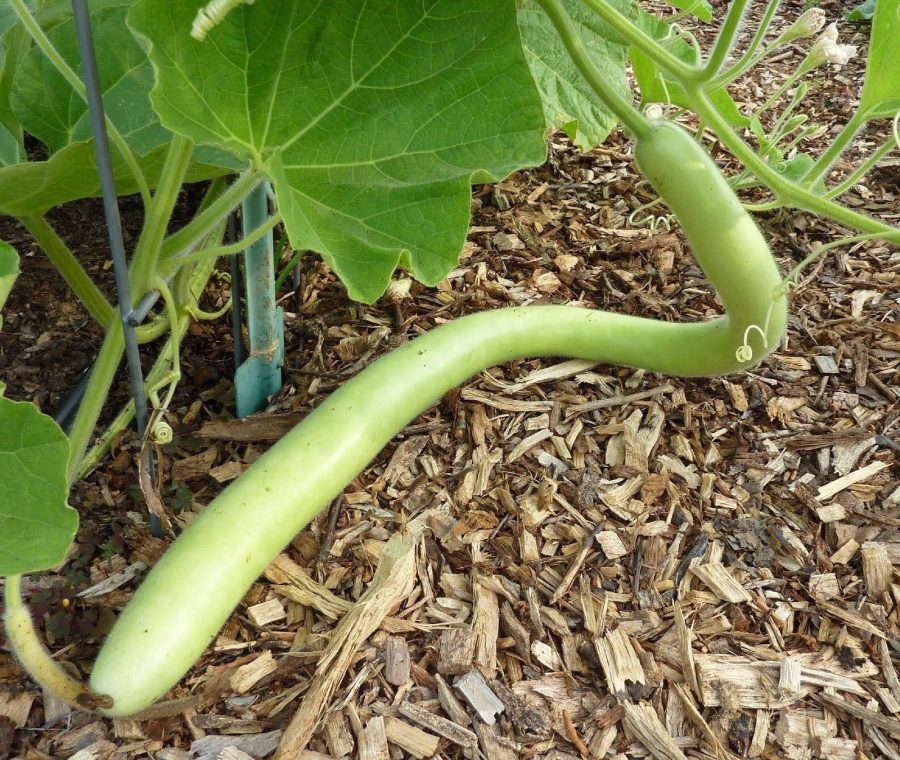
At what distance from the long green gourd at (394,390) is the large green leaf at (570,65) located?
0.29 m

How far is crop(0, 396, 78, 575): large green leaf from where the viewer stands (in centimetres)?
87

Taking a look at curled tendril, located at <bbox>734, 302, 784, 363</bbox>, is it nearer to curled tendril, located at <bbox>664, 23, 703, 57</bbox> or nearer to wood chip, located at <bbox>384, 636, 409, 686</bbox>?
curled tendril, located at <bbox>664, 23, 703, 57</bbox>

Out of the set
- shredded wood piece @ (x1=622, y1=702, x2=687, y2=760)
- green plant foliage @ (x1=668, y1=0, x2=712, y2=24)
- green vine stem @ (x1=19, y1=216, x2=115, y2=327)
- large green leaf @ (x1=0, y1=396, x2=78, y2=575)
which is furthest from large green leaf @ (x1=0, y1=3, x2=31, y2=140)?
shredded wood piece @ (x1=622, y1=702, x2=687, y2=760)

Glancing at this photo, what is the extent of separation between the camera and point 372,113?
1.00 meters

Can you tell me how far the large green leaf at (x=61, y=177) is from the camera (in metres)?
0.95

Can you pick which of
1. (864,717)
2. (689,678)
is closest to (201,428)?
(689,678)

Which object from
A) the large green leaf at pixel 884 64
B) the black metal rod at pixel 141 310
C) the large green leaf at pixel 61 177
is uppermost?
the large green leaf at pixel 61 177

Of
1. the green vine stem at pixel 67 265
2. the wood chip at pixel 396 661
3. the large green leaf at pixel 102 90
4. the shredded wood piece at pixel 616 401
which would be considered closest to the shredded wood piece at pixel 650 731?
the wood chip at pixel 396 661

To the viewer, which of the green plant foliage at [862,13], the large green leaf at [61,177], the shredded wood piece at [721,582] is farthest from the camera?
the green plant foliage at [862,13]

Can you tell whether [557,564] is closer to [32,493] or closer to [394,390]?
[394,390]

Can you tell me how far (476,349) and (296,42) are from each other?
59 cm

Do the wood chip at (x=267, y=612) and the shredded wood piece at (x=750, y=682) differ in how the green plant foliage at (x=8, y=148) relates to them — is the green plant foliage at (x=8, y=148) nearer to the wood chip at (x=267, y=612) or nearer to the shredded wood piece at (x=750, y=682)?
the wood chip at (x=267, y=612)

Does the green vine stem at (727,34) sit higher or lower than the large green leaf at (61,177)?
lower

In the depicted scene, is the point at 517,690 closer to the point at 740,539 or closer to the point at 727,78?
the point at 740,539
